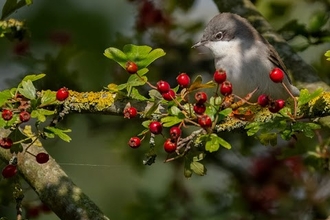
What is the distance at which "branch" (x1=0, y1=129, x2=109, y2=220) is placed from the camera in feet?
16.2

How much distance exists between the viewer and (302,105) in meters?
4.08

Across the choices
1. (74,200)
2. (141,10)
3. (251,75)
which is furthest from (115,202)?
(74,200)

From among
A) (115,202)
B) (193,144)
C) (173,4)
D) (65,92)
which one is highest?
(65,92)

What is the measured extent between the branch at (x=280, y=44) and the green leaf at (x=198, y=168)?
1988 millimetres

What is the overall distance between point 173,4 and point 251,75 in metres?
1.52

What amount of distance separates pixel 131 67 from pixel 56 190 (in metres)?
1.46

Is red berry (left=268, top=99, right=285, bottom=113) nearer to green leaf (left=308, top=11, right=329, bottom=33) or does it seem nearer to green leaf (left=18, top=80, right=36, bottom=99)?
green leaf (left=18, top=80, right=36, bottom=99)

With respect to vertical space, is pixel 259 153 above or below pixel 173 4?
below

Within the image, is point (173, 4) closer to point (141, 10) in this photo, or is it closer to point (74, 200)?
point (141, 10)

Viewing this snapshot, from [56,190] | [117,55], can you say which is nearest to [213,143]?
[117,55]

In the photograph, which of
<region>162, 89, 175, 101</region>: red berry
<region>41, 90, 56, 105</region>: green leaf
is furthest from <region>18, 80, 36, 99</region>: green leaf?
<region>162, 89, 175, 101</region>: red berry

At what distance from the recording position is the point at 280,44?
21.4ft

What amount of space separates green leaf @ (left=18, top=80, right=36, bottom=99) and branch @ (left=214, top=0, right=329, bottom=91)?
255 centimetres

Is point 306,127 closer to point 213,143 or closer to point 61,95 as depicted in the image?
point 213,143
